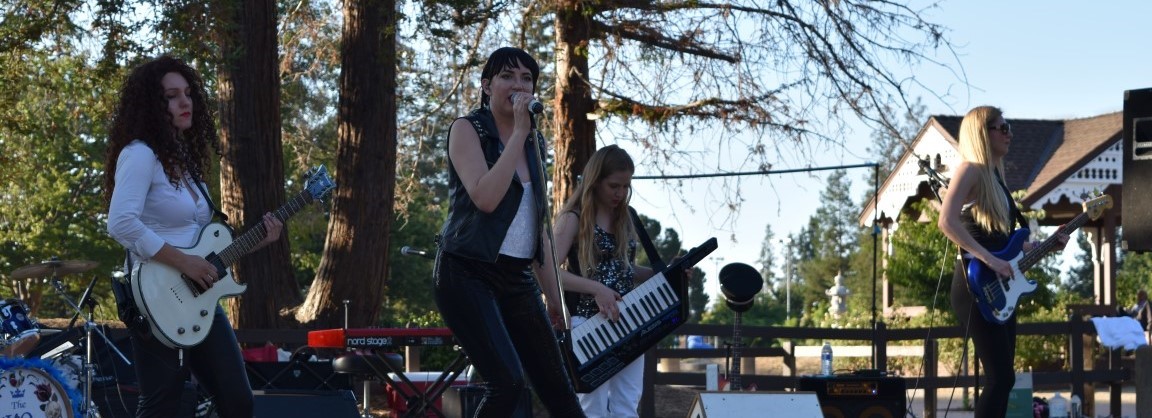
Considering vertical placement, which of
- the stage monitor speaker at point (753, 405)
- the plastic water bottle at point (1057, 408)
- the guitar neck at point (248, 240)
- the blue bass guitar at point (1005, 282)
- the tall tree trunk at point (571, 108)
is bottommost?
the plastic water bottle at point (1057, 408)

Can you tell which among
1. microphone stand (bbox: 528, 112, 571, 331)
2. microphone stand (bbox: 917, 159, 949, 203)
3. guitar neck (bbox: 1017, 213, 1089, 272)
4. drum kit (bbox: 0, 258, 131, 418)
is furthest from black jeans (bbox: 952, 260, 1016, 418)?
drum kit (bbox: 0, 258, 131, 418)

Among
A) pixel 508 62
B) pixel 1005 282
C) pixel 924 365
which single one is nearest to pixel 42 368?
pixel 508 62

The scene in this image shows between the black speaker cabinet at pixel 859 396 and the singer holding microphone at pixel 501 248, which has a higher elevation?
the singer holding microphone at pixel 501 248

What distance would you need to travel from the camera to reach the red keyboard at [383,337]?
822 cm

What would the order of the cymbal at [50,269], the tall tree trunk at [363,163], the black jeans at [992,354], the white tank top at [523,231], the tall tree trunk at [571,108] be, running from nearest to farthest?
the white tank top at [523,231] → the black jeans at [992,354] → the cymbal at [50,269] → the tall tree trunk at [363,163] → the tall tree trunk at [571,108]

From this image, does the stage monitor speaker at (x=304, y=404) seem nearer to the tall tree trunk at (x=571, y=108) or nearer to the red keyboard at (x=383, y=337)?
the red keyboard at (x=383, y=337)

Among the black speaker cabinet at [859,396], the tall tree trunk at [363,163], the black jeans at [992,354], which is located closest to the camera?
the black jeans at [992,354]

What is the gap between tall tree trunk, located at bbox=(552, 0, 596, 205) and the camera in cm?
1285

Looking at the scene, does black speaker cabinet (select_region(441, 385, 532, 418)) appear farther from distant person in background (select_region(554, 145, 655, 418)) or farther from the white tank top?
the white tank top

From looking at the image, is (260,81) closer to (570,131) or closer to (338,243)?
(338,243)

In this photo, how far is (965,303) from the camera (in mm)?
7344

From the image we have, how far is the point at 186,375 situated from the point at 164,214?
0.59 metres

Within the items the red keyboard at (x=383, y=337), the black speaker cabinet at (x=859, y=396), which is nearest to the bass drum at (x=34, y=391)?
the red keyboard at (x=383, y=337)

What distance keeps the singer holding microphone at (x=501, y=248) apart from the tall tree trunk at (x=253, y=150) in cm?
759
